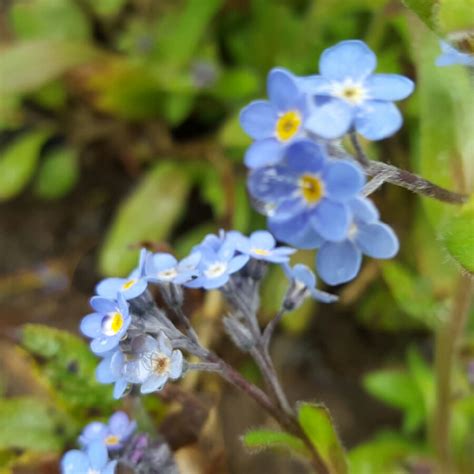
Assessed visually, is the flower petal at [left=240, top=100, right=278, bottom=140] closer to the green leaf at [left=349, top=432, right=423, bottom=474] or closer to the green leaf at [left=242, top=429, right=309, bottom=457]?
the green leaf at [left=242, top=429, right=309, bottom=457]

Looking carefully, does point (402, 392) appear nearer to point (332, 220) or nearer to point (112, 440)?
point (112, 440)

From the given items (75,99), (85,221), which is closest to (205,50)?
(75,99)

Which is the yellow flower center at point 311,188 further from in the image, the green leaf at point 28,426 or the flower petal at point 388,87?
the green leaf at point 28,426

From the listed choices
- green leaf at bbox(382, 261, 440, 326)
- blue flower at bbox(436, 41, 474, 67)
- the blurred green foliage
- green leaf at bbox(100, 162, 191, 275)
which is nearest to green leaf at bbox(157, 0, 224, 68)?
the blurred green foliage

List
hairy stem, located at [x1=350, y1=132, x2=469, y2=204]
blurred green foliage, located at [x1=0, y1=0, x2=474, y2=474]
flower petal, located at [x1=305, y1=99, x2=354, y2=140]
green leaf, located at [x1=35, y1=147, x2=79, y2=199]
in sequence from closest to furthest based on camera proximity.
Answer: flower petal, located at [x1=305, y1=99, x2=354, y2=140] → hairy stem, located at [x1=350, y1=132, x2=469, y2=204] → blurred green foliage, located at [x1=0, y1=0, x2=474, y2=474] → green leaf, located at [x1=35, y1=147, x2=79, y2=199]

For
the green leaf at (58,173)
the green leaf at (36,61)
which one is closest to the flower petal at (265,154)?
the green leaf at (36,61)

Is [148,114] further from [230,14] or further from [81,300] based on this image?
[81,300]
